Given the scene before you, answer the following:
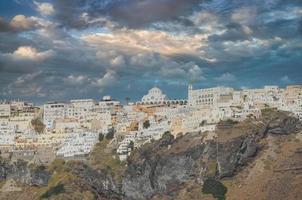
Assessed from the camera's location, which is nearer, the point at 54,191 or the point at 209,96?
the point at 54,191

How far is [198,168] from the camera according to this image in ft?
339

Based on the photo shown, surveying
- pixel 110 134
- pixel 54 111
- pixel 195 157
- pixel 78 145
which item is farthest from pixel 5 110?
pixel 195 157

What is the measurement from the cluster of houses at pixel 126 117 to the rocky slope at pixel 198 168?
370cm

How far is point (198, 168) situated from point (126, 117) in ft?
120

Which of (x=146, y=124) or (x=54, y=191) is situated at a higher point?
(x=146, y=124)

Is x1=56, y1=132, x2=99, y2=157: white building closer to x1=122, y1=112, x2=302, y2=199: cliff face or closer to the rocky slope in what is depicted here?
the rocky slope

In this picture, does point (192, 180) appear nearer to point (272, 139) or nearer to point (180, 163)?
point (180, 163)

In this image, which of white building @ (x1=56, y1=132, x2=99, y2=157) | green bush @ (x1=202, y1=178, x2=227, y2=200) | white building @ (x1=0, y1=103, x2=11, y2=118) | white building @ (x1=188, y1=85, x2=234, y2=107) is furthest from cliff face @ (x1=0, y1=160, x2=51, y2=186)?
white building @ (x1=188, y1=85, x2=234, y2=107)

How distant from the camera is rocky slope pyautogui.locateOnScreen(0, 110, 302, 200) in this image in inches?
3871

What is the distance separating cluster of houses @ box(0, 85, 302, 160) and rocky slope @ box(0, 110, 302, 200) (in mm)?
3695

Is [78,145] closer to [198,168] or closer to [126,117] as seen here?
[126,117]

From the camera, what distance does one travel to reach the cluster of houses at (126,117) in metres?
116

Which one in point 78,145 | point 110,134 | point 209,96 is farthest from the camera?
point 209,96

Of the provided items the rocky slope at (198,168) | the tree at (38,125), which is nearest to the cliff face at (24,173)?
the rocky slope at (198,168)
